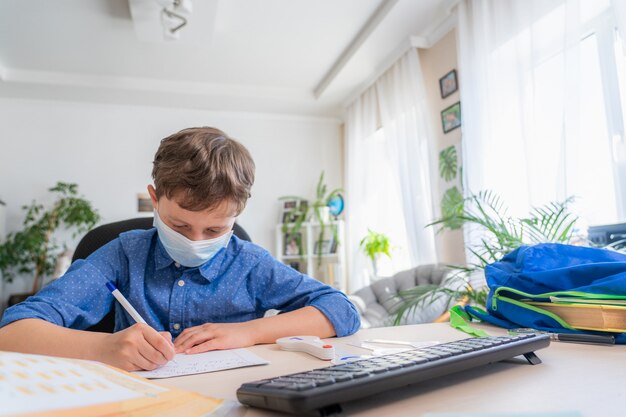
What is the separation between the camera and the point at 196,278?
1.04 meters

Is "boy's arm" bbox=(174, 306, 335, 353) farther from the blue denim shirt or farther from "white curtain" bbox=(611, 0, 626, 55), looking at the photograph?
"white curtain" bbox=(611, 0, 626, 55)

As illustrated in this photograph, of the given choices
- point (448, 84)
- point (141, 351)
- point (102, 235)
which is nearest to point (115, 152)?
point (448, 84)

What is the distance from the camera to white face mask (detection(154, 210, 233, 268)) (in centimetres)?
97

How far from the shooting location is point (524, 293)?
88 centimetres

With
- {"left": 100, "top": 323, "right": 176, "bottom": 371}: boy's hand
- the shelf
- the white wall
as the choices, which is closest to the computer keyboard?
{"left": 100, "top": 323, "right": 176, "bottom": 371}: boy's hand

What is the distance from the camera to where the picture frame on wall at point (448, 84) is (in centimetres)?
324

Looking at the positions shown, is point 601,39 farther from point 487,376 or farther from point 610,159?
point 487,376

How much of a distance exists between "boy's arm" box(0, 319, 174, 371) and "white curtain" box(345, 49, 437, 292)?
9.21ft

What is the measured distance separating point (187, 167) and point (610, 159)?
1906mm

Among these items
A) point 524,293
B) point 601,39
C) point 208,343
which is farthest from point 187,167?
point 601,39

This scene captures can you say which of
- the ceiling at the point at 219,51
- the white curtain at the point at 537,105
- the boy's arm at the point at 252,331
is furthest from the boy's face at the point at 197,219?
the ceiling at the point at 219,51

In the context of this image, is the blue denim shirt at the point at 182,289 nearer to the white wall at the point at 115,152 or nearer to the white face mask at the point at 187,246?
the white face mask at the point at 187,246

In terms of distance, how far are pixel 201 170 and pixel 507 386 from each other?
0.69 meters

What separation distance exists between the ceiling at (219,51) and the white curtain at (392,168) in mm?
248
